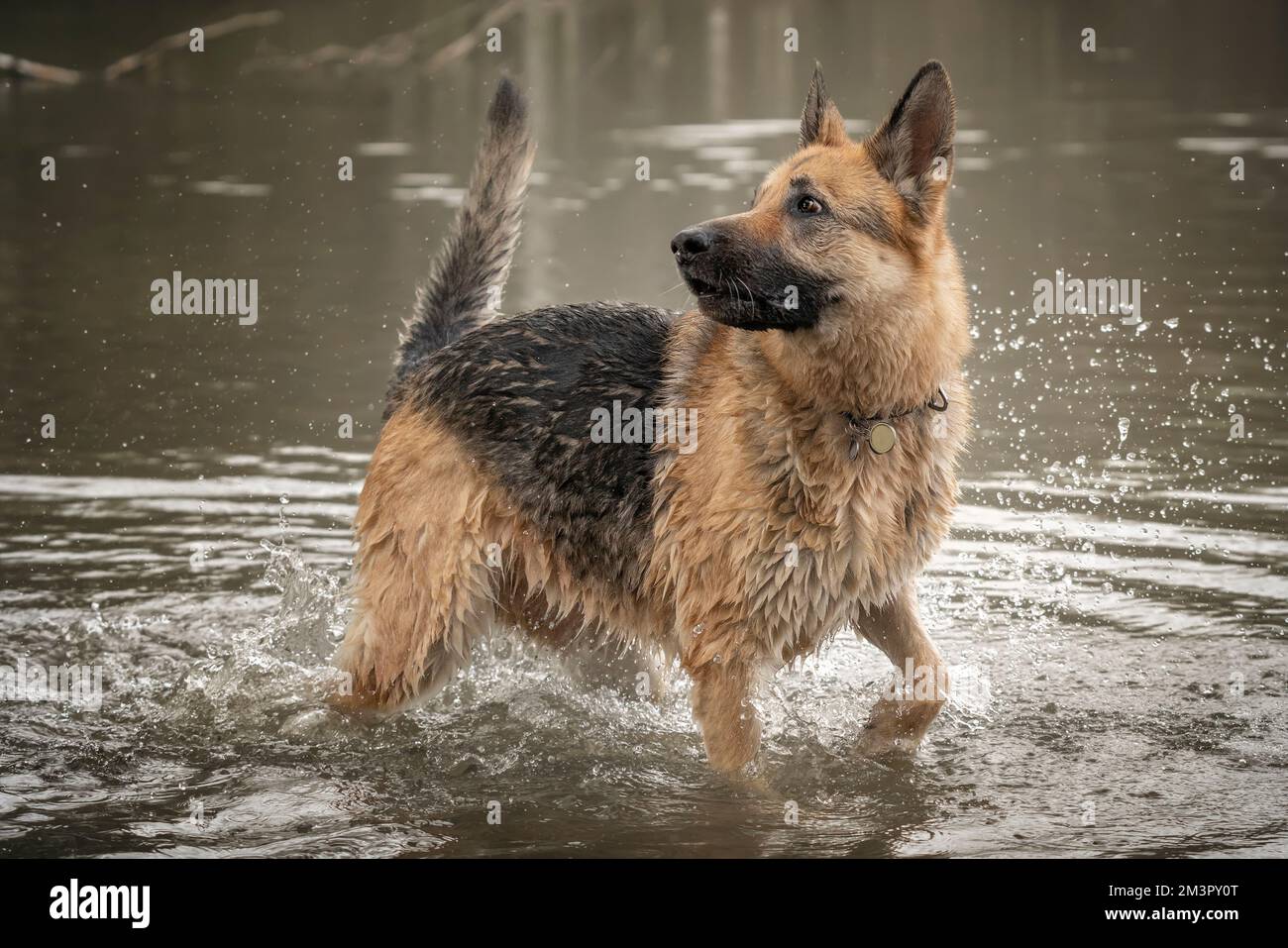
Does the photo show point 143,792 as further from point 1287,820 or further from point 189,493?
point 1287,820

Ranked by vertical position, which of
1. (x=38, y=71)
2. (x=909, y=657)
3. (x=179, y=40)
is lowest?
(x=909, y=657)

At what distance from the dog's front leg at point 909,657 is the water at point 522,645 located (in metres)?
0.29

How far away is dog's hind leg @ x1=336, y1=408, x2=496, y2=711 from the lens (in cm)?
571

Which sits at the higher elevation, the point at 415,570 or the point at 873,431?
the point at 873,431

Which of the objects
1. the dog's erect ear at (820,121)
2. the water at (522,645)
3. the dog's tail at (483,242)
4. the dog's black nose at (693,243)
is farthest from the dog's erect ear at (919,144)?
the water at (522,645)

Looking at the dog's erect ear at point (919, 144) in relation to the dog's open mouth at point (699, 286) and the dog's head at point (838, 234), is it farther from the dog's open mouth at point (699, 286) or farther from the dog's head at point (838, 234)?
the dog's open mouth at point (699, 286)

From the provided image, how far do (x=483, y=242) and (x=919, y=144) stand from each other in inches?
79.5

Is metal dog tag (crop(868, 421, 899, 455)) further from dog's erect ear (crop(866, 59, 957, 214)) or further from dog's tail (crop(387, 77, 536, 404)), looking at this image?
dog's tail (crop(387, 77, 536, 404))

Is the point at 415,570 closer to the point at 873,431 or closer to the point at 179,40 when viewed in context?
the point at 873,431

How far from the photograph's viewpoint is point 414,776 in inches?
230

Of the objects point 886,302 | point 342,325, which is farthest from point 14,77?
point 886,302

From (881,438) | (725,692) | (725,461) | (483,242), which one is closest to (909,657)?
(725,692)

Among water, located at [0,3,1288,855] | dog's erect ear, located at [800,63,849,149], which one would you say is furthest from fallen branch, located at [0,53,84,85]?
dog's erect ear, located at [800,63,849,149]

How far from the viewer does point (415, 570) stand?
5.77 metres
